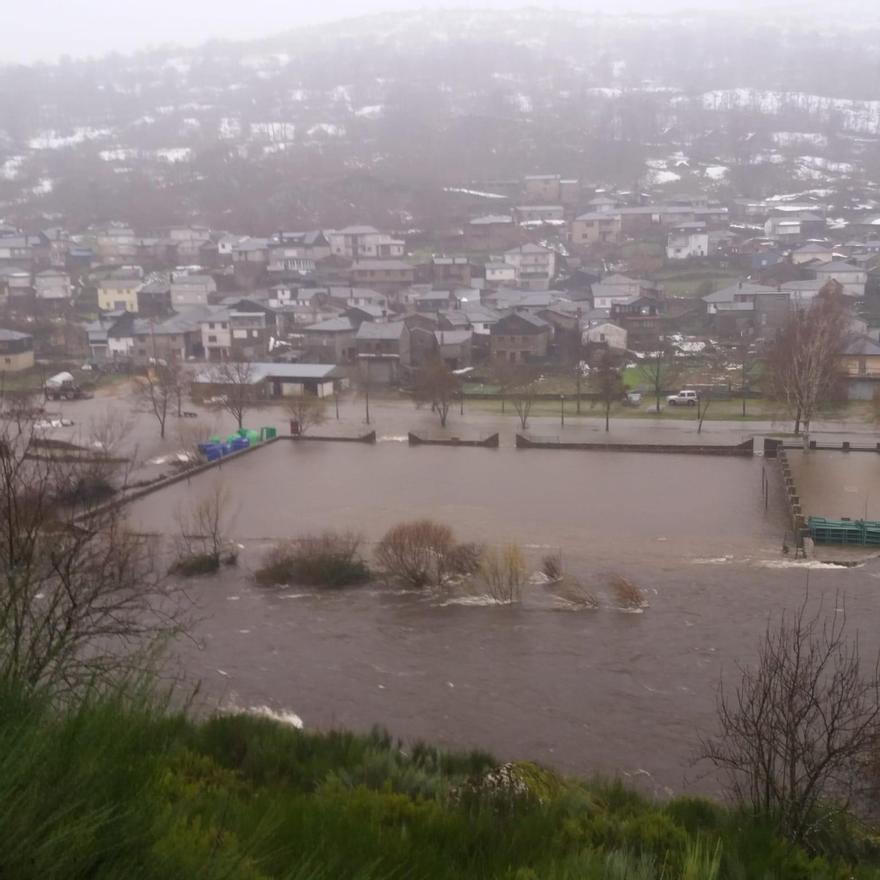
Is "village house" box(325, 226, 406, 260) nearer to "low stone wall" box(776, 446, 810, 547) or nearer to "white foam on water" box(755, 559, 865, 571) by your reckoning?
"low stone wall" box(776, 446, 810, 547)

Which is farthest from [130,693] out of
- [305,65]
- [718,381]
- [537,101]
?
[305,65]

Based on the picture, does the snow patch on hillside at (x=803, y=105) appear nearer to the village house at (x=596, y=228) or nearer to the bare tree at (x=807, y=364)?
the village house at (x=596, y=228)

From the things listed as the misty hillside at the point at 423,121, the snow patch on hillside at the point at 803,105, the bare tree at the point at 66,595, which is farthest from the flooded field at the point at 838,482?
the snow patch on hillside at the point at 803,105

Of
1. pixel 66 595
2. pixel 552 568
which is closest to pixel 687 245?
pixel 552 568

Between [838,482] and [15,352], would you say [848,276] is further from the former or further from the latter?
[15,352]

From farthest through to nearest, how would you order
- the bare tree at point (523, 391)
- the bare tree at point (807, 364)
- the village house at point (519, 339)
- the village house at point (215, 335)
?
the village house at point (215, 335) < the village house at point (519, 339) < the bare tree at point (523, 391) < the bare tree at point (807, 364)

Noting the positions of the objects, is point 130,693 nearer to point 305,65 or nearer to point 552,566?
point 552,566
